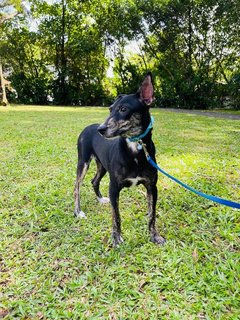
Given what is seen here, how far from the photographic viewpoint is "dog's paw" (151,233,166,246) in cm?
303

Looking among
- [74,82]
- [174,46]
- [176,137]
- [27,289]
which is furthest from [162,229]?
[74,82]

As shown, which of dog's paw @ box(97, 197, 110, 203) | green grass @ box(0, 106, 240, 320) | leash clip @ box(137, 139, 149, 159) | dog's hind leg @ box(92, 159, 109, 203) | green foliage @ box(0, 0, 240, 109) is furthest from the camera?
green foliage @ box(0, 0, 240, 109)

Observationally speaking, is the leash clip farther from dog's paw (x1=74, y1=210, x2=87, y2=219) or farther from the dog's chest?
dog's paw (x1=74, y1=210, x2=87, y2=219)

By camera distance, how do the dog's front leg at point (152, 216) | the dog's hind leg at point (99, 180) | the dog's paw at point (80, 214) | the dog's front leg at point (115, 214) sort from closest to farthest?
the dog's front leg at point (115, 214) < the dog's front leg at point (152, 216) < the dog's paw at point (80, 214) < the dog's hind leg at point (99, 180)

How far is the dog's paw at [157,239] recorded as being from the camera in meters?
3.03

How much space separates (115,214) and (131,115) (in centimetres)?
103

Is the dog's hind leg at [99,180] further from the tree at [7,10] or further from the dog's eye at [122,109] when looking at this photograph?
the tree at [7,10]

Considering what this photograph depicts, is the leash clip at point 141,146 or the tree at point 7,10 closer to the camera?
the leash clip at point 141,146

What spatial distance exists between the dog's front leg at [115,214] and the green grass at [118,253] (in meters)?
0.10

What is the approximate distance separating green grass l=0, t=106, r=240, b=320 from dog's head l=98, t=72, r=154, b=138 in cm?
121

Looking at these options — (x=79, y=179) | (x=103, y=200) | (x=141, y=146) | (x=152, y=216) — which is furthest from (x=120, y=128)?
(x=103, y=200)

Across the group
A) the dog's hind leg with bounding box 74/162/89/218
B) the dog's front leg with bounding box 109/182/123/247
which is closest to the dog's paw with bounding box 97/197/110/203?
the dog's hind leg with bounding box 74/162/89/218

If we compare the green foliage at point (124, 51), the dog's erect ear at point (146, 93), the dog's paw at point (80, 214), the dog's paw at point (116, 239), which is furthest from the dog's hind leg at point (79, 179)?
the green foliage at point (124, 51)

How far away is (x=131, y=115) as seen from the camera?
2639 millimetres
